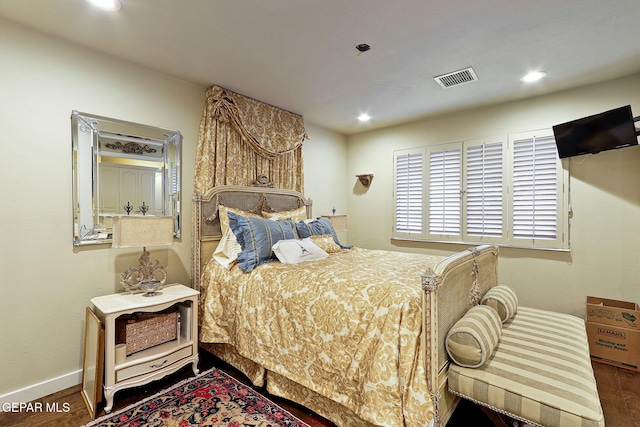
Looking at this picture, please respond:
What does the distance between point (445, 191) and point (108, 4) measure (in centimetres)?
380

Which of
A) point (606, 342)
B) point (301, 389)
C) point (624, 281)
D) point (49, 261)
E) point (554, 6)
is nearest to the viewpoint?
point (554, 6)

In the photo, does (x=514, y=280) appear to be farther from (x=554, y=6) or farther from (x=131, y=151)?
(x=131, y=151)

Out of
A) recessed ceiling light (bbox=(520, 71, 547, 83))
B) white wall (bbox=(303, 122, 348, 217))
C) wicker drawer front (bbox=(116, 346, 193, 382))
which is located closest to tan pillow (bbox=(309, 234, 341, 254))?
white wall (bbox=(303, 122, 348, 217))

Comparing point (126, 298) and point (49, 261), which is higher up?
point (49, 261)

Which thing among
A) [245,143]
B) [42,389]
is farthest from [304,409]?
[245,143]

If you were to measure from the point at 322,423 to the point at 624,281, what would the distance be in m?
3.15

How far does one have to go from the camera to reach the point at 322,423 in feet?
6.27

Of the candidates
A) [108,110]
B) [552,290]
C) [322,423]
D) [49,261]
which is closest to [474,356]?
[322,423]

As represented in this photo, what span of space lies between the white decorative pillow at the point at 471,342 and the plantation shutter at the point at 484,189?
7.20 ft

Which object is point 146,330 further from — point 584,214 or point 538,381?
point 584,214

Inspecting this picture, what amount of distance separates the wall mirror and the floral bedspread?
92cm

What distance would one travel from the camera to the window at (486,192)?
10.7 feet

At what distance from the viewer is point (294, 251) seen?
2631 millimetres

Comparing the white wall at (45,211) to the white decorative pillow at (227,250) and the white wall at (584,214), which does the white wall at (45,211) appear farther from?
the white wall at (584,214)
